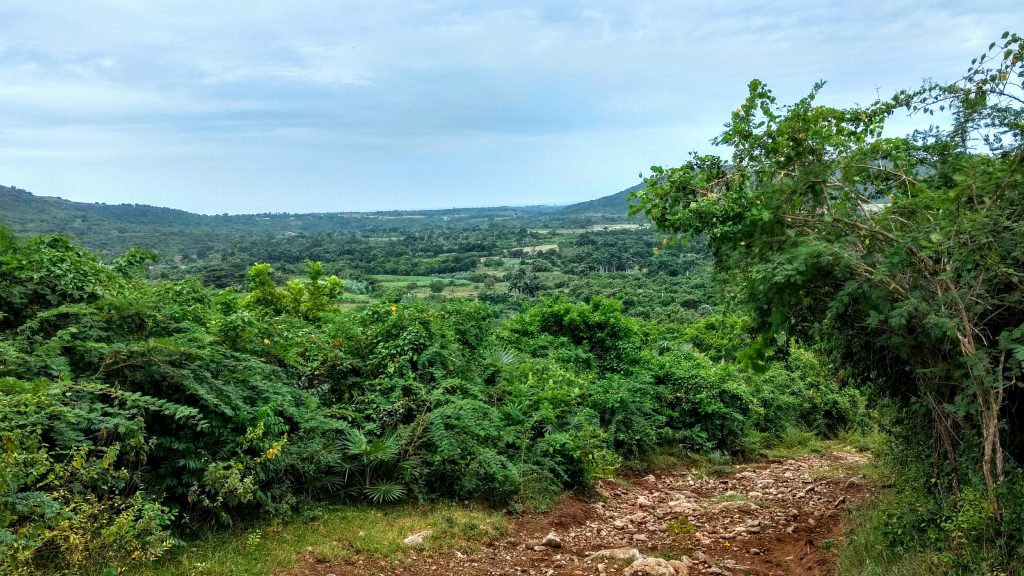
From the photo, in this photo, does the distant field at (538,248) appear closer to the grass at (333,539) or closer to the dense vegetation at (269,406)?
the dense vegetation at (269,406)

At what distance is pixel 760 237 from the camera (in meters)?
6.11

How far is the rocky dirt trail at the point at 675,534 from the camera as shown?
19.7 feet

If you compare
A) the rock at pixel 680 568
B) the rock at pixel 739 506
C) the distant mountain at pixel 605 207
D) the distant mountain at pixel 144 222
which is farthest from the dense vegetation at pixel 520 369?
the distant mountain at pixel 605 207

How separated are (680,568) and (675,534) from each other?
5.05 ft

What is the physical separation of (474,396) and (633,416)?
367 cm

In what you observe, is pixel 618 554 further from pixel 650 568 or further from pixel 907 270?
pixel 907 270

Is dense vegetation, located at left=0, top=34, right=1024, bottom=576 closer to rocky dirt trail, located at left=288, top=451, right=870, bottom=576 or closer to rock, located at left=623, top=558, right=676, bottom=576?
rocky dirt trail, located at left=288, top=451, right=870, bottom=576

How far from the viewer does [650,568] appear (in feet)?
19.2

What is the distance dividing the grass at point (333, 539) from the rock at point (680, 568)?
1.91 metres

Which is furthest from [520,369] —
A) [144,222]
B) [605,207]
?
[605,207]

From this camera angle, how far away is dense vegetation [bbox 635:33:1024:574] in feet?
14.7

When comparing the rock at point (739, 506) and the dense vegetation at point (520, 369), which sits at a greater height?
the dense vegetation at point (520, 369)

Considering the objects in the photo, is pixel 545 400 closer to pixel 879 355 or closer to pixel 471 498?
pixel 471 498

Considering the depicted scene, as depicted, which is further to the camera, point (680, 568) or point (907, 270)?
point (680, 568)
